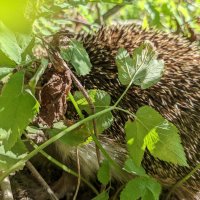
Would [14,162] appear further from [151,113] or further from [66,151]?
[66,151]

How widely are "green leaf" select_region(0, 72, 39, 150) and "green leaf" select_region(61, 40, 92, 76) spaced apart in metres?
0.39

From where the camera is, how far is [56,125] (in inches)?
105

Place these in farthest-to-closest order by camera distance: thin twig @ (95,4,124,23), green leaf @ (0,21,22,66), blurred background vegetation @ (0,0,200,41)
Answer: thin twig @ (95,4,124,23)
green leaf @ (0,21,22,66)
blurred background vegetation @ (0,0,200,41)

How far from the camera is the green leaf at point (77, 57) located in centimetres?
253

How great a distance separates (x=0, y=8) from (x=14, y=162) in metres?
1.21

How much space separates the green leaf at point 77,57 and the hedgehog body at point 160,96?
840mm

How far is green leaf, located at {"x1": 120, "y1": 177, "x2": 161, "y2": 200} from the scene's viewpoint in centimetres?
252

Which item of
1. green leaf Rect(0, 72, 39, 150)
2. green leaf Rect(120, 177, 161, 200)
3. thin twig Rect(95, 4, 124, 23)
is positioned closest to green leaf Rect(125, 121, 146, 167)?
green leaf Rect(120, 177, 161, 200)

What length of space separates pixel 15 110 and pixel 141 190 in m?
0.78

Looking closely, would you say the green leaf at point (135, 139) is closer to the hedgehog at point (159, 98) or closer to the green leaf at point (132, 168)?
the green leaf at point (132, 168)

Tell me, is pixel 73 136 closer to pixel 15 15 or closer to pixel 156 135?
pixel 156 135

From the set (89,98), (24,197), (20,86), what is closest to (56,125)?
(89,98)

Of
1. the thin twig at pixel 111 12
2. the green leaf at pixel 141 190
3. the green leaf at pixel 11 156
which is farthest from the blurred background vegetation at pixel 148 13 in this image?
the green leaf at pixel 141 190

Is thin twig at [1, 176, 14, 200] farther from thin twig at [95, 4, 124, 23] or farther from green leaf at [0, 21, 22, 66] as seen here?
thin twig at [95, 4, 124, 23]
